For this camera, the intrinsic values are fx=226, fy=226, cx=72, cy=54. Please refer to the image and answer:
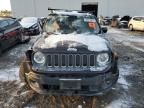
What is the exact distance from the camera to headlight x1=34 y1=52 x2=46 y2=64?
449 centimetres

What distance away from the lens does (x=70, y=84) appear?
4312 mm

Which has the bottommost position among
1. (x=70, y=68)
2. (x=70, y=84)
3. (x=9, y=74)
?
(x=9, y=74)

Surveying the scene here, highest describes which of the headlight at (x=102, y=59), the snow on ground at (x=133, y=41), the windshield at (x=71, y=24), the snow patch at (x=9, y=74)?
the windshield at (x=71, y=24)

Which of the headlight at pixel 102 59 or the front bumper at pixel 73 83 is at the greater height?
the headlight at pixel 102 59

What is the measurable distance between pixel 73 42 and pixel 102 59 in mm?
712

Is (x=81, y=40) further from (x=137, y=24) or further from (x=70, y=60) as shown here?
(x=137, y=24)

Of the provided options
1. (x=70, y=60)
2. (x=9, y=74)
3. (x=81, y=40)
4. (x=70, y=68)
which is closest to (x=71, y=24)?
(x=81, y=40)

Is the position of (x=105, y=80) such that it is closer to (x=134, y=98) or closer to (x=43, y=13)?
(x=134, y=98)

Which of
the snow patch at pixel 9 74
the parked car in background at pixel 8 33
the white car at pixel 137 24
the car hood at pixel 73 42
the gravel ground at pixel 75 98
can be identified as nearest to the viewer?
the car hood at pixel 73 42

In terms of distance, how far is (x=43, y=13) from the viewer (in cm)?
3309

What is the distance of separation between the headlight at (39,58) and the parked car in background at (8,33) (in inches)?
178

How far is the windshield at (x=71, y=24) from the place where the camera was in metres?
5.84

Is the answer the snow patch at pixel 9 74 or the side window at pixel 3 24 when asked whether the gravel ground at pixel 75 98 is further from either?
the side window at pixel 3 24

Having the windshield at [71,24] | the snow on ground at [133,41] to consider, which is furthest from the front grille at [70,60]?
the snow on ground at [133,41]
